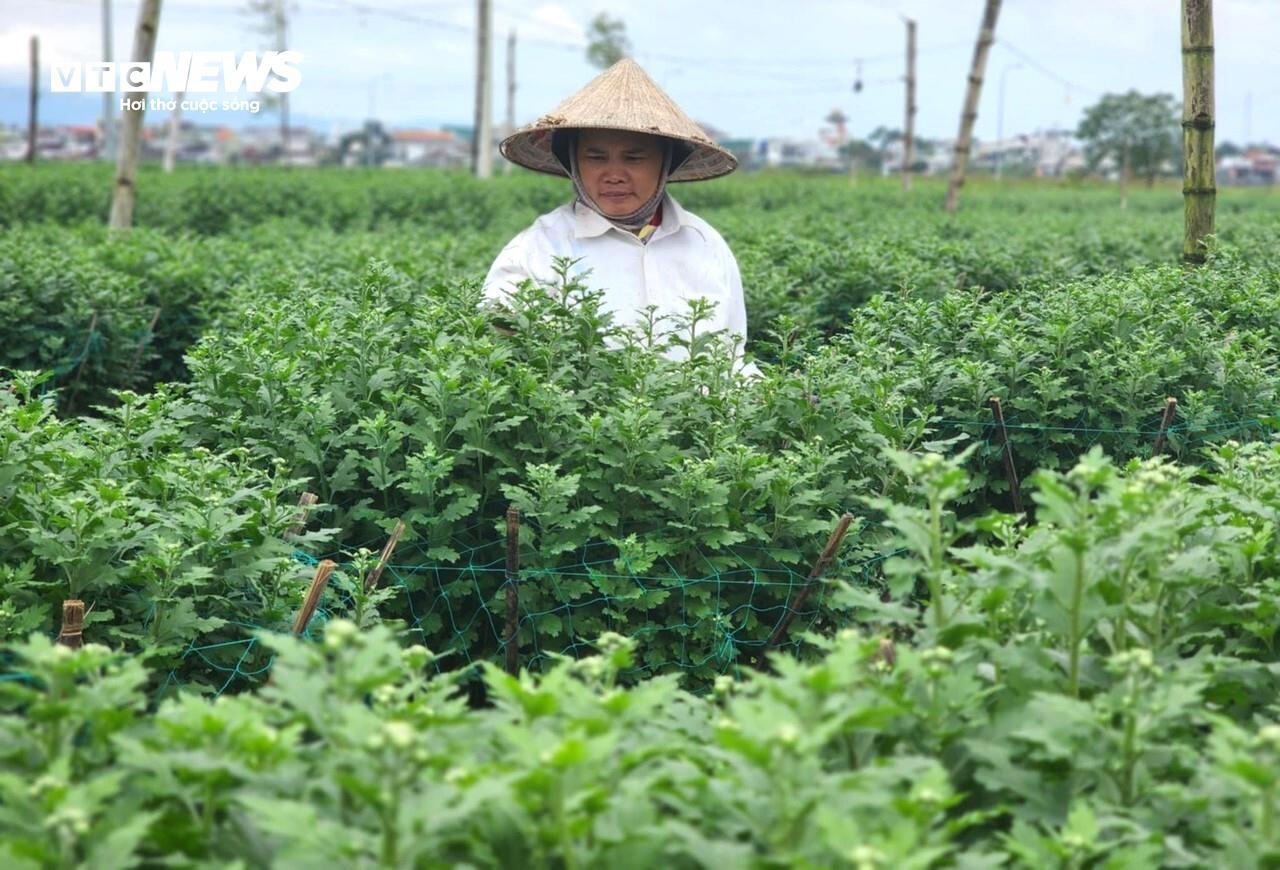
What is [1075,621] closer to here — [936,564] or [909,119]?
[936,564]

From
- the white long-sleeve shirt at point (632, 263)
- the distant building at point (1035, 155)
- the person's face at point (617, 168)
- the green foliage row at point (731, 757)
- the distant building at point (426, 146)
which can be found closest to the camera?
the green foliage row at point (731, 757)

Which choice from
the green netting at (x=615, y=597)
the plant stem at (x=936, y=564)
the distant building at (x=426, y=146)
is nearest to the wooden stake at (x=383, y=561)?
the green netting at (x=615, y=597)

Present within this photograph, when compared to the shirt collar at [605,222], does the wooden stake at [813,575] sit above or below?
below

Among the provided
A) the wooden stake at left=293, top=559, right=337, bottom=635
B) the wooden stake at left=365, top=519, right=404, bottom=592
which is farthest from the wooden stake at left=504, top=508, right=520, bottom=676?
the wooden stake at left=293, top=559, right=337, bottom=635

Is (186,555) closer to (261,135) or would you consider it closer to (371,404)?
(371,404)

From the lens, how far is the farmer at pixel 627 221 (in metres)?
6.45

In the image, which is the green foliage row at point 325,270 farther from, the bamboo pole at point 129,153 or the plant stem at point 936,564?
the plant stem at point 936,564

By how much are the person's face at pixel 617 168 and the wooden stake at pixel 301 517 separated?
2.58 meters

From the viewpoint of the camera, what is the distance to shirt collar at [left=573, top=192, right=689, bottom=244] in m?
6.50

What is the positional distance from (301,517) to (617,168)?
112 inches

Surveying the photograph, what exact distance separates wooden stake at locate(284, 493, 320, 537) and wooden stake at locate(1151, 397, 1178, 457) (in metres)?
2.99

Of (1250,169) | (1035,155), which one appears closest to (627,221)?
(1035,155)

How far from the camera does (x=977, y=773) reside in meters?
2.47

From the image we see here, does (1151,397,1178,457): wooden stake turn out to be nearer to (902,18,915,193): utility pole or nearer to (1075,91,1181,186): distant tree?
(902,18,915,193): utility pole
